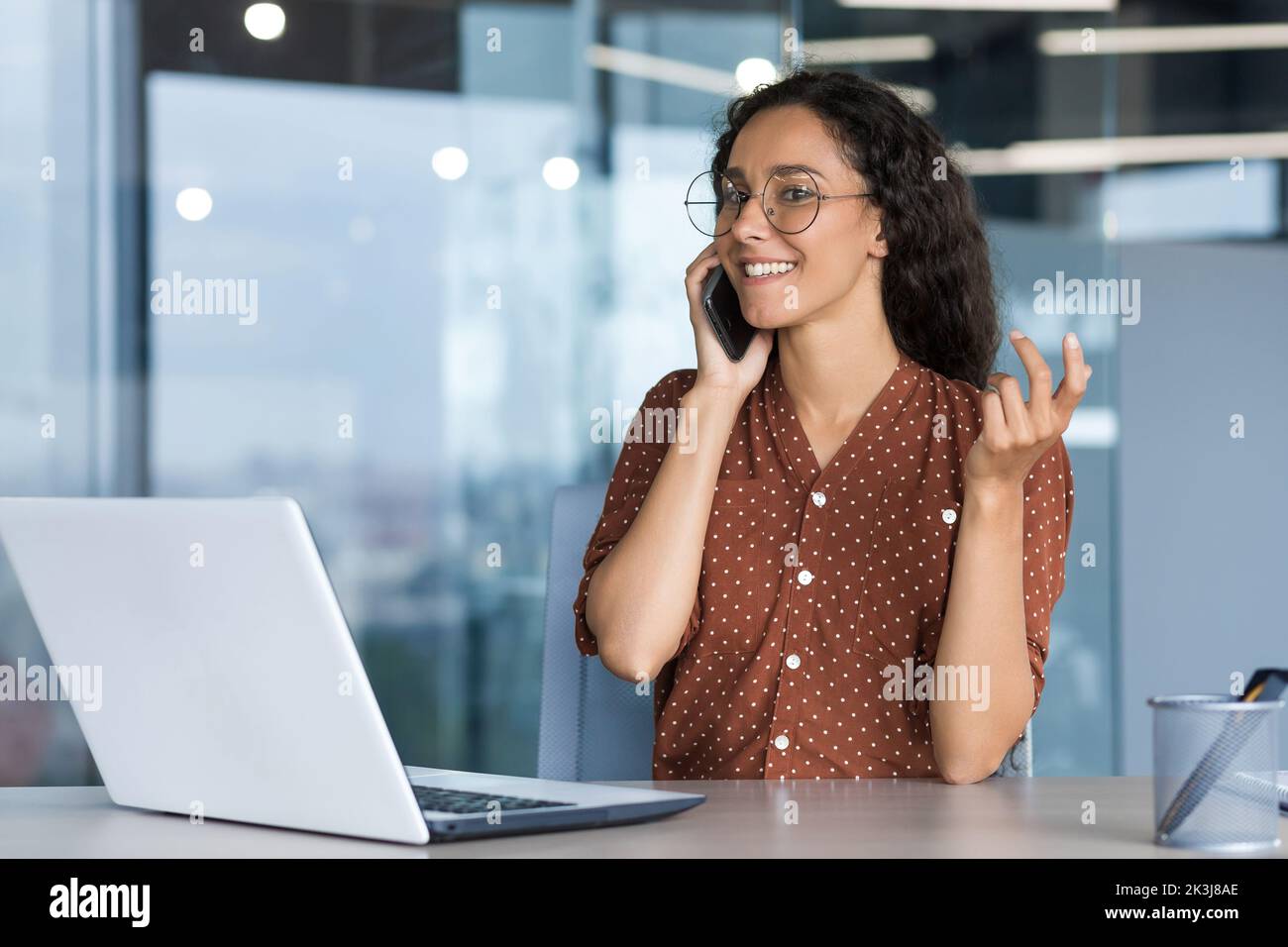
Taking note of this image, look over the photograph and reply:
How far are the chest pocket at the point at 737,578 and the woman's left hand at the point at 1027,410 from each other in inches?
17.7

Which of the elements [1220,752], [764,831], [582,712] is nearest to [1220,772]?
[1220,752]

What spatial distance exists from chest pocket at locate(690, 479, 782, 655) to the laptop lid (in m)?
0.81

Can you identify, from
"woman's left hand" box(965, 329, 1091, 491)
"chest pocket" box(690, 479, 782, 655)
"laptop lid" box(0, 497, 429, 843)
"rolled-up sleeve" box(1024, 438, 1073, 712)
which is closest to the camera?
"laptop lid" box(0, 497, 429, 843)

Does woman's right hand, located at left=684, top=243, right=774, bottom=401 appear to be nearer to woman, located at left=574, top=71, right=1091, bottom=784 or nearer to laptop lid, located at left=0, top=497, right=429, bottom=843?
woman, located at left=574, top=71, right=1091, bottom=784

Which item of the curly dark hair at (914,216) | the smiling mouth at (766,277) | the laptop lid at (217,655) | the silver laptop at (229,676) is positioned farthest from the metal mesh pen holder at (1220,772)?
the curly dark hair at (914,216)

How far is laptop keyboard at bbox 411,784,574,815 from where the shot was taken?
1130 mm

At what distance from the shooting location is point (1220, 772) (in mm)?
979

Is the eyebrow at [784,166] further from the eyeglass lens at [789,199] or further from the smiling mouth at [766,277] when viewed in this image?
the smiling mouth at [766,277]

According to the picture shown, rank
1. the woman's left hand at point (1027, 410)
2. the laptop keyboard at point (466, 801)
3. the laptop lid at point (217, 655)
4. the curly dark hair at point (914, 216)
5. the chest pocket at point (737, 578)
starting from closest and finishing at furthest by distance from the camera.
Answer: the laptop lid at point (217, 655)
the laptop keyboard at point (466, 801)
the woman's left hand at point (1027, 410)
the chest pocket at point (737, 578)
the curly dark hair at point (914, 216)

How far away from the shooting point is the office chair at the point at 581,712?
6.12 ft

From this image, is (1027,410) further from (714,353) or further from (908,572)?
(714,353)

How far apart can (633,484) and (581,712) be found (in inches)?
12.3

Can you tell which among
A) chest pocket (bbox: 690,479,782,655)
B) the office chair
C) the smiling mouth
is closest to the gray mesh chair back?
the office chair

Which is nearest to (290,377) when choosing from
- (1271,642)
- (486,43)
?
(486,43)
